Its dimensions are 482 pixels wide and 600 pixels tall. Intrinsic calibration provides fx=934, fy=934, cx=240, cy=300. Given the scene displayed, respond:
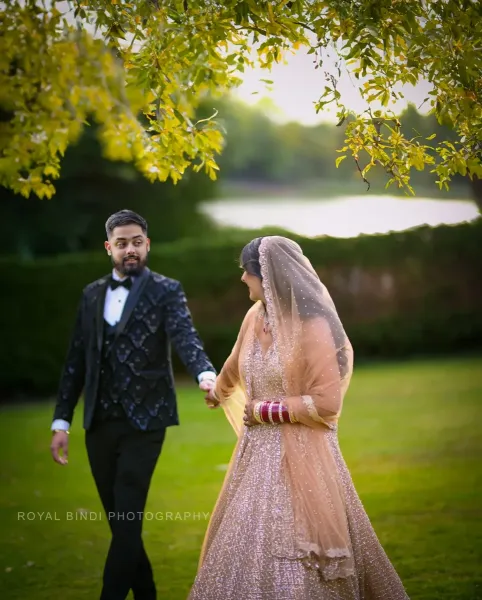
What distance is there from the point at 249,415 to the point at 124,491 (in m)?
0.71

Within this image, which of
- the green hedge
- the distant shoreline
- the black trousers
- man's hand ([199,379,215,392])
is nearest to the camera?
the black trousers

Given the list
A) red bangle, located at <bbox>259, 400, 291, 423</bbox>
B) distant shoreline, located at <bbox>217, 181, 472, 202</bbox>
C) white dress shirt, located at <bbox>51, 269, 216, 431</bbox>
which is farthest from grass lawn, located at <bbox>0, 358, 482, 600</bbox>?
distant shoreline, located at <bbox>217, 181, 472, 202</bbox>

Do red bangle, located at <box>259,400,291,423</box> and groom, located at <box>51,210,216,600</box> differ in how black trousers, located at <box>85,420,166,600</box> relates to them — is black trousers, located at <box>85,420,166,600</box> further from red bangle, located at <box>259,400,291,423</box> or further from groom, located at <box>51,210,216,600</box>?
red bangle, located at <box>259,400,291,423</box>

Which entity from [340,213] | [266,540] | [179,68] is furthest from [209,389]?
[340,213]

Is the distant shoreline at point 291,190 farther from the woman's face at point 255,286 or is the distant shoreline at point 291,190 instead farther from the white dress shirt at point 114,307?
the woman's face at point 255,286

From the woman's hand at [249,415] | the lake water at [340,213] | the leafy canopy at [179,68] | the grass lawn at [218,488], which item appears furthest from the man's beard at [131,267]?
the lake water at [340,213]

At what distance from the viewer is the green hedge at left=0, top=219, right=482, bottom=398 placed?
1317 cm

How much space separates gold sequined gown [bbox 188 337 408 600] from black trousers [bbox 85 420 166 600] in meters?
0.38

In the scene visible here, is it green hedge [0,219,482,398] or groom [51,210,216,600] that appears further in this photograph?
green hedge [0,219,482,398]

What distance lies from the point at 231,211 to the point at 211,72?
46.2 feet

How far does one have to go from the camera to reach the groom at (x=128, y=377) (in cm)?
432

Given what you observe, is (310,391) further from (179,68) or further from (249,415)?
(179,68)

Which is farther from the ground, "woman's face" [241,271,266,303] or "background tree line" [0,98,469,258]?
"background tree line" [0,98,469,258]

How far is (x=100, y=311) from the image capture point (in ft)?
14.8
